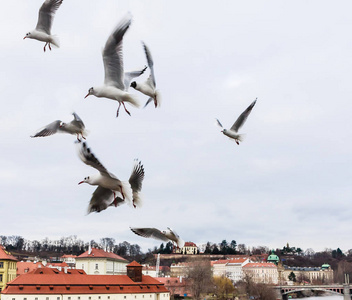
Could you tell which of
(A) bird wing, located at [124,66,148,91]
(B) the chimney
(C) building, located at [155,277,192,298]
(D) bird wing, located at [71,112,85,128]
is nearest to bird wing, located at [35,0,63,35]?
(A) bird wing, located at [124,66,148,91]

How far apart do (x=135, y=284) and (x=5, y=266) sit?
54.1 feet

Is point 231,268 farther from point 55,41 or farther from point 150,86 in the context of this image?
point 150,86

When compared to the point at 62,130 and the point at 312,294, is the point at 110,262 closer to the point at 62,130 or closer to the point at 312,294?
the point at 312,294

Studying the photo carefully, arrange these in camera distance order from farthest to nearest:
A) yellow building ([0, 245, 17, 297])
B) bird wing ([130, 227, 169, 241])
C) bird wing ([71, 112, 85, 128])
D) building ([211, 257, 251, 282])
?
building ([211, 257, 251, 282]), yellow building ([0, 245, 17, 297]), bird wing ([130, 227, 169, 241]), bird wing ([71, 112, 85, 128])

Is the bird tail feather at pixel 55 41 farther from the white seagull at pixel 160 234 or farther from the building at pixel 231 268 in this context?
the building at pixel 231 268

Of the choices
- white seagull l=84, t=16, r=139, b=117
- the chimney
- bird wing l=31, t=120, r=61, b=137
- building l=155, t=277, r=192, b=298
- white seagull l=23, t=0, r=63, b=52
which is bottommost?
building l=155, t=277, r=192, b=298

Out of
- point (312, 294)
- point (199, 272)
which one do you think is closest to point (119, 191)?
point (199, 272)

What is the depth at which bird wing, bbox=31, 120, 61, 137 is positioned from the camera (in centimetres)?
1042

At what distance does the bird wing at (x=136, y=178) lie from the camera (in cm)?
991

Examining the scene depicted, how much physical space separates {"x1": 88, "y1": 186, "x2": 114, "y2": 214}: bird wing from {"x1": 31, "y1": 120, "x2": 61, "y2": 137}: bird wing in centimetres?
166

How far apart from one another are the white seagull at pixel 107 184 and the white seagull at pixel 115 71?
135 cm

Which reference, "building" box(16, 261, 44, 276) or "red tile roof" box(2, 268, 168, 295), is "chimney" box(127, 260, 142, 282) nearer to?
"red tile roof" box(2, 268, 168, 295)

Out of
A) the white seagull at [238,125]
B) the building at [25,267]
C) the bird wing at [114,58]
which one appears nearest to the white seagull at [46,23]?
the bird wing at [114,58]

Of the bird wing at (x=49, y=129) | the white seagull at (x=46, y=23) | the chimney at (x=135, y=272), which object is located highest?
the white seagull at (x=46, y=23)
